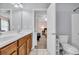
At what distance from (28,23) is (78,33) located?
5.92 feet

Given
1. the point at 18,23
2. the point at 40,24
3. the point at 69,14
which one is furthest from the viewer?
the point at 40,24

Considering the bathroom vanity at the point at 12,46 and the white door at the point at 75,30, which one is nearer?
the bathroom vanity at the point at 12,46

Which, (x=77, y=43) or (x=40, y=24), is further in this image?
(x=40, y=24)

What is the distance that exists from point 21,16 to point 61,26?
159cm

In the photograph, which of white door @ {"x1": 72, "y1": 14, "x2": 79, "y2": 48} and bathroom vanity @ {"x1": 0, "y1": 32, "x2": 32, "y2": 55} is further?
white door @ {"x1": 72, "y1": 14, "x2": 79, "y2": 48}

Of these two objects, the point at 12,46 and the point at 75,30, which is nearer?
the point at 12,46

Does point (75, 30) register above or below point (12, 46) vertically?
above

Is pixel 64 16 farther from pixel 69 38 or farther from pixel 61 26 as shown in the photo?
pixel 69 38

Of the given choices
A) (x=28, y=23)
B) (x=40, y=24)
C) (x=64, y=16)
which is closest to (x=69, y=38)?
(x=64, y=16)

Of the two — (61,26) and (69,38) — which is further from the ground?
(61,26)

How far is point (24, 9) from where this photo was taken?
4.48 m

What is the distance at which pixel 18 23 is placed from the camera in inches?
168

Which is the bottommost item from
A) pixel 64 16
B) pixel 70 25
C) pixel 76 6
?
pixel 70 25

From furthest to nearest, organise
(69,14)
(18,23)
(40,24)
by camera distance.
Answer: (40,24) < (18,23) < (69,14)
